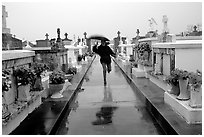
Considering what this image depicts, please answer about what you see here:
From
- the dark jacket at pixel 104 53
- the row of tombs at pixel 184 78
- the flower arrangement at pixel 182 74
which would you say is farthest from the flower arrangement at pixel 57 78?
the flower arrangement at pixel 182 74

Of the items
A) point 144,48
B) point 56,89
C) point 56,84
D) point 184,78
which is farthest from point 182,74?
point 144,48

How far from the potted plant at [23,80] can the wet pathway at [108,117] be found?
0.98 meters

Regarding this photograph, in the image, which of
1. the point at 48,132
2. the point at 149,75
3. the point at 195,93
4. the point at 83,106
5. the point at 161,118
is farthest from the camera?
the point at 149,75

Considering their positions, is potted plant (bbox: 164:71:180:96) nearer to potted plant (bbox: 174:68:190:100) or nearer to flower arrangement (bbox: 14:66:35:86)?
potted plant (bbox: 174:68:190:100)

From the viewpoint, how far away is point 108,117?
18.1 ft

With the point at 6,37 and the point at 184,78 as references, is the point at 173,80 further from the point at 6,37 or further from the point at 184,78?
the point at 6,37

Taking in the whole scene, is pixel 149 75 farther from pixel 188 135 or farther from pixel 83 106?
pixel 188 135

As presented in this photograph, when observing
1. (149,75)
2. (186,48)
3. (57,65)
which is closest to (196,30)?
(149,75)

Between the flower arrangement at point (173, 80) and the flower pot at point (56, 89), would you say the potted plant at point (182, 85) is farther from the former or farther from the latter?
the flower pot at point (56, 89)

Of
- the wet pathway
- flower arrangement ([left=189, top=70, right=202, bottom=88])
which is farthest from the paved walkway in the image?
flower arrangement ([left=189, top=70, right=202, bottom=88])

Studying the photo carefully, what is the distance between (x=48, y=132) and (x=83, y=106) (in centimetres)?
241

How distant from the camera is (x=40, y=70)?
620 centimetres

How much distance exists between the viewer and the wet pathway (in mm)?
4699

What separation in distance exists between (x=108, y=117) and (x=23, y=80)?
1911 mm
